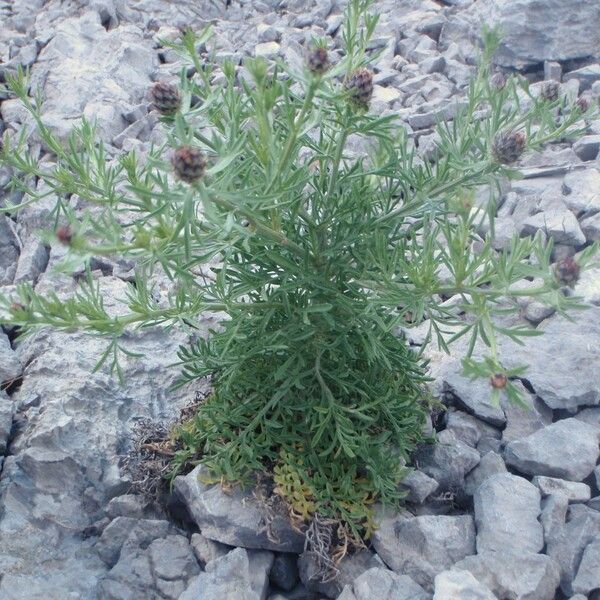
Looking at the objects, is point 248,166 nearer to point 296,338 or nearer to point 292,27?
point 296,338

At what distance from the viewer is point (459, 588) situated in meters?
2.52

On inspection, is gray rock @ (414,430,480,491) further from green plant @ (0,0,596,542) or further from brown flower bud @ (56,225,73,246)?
brown flower bud @ (56,225,73,246)

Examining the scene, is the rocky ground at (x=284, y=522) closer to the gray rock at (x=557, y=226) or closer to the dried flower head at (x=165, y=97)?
the gray rock at (x=557, y=226)

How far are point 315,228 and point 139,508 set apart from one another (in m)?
1.29

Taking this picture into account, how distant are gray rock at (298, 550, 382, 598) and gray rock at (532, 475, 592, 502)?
68 centimetres

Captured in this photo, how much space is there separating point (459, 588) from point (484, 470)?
69cm

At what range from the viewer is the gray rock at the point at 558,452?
3.10 m

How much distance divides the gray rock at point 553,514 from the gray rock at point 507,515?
0.02 m

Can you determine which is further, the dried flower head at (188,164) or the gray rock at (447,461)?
the gray rock at (447,461)

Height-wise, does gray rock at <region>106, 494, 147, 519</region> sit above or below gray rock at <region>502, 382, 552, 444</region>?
above

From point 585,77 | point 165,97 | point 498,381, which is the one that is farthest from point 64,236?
point 585,77

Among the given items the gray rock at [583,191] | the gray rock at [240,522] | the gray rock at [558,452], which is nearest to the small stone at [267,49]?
the gray rock at [583,191]

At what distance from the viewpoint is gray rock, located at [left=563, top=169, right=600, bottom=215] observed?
4.29 meters

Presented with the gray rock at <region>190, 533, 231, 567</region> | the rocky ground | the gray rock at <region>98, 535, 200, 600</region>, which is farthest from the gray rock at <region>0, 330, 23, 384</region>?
Answer: the gray rock at <region>190, 533, 231, 567</region>
